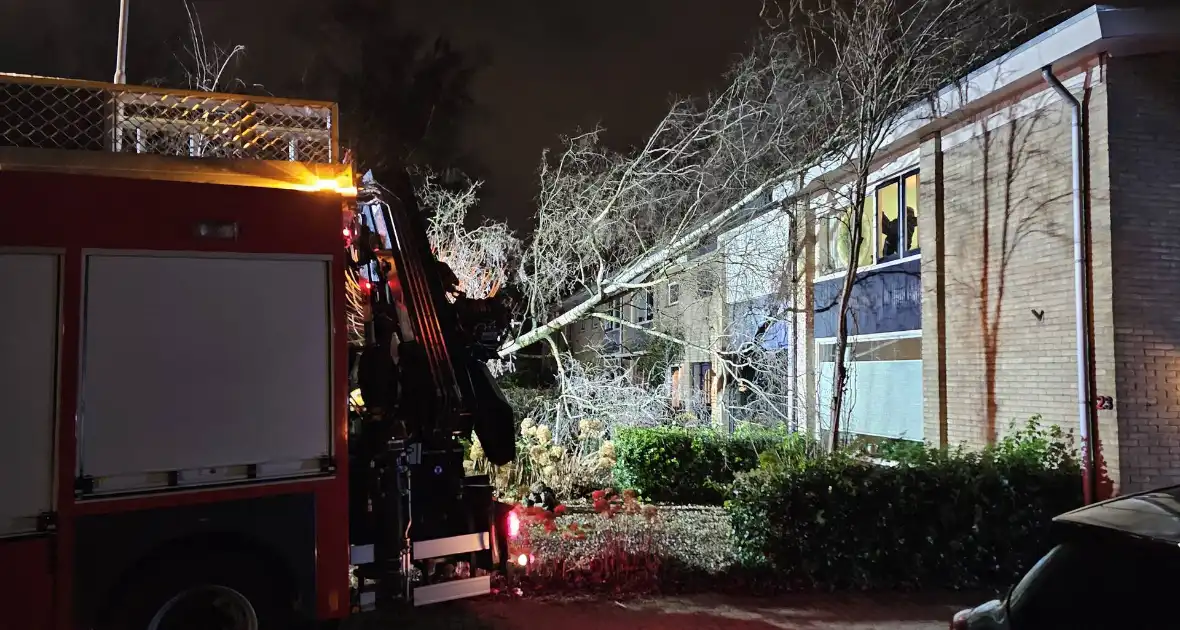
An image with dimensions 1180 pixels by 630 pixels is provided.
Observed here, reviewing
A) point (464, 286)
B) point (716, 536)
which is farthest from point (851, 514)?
point (464, 286)

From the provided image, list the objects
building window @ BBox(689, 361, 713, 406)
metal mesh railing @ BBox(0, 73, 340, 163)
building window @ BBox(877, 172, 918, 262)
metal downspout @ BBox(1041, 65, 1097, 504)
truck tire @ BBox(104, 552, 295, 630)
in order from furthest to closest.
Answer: building window @ BBox(689, 361, 713, 406) < building window @ BBox(877, 172, 918, 262) < metal downspout @ BBox(1041, 65, 1097, 504) < metal mesh railing @ BBox(0, 73, 340, 163) < truck tire @ BBox(104, 552, 295, 630)

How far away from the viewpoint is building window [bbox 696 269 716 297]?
11926 millimetres

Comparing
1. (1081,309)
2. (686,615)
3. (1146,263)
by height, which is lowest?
(686,615)

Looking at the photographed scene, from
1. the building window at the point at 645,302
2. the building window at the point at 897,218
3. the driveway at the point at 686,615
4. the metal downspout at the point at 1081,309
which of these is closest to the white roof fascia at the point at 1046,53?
the metal downspout at the point at 1081,309

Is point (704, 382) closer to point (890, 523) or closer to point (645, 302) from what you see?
point (645, 302)

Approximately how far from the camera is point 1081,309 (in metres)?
7.84

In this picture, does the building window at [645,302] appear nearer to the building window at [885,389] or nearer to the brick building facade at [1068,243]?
the building window at [885,389]

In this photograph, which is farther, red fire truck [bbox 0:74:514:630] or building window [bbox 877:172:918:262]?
building window [bbox 877:172:918:262]

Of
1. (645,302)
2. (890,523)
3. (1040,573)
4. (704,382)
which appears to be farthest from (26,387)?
(704,382)

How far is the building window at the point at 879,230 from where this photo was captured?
11.2 meters

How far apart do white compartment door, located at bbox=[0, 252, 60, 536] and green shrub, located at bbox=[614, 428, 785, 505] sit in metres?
8.20

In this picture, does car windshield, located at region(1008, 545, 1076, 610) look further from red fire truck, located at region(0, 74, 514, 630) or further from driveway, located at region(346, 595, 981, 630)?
red fire truck, located at region(0, 74, 514, 630)

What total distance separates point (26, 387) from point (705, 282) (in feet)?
31.2

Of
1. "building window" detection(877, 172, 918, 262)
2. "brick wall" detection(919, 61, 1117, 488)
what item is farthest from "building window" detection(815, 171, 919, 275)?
"brick wall" detection(919, 61, 1117, 488)
